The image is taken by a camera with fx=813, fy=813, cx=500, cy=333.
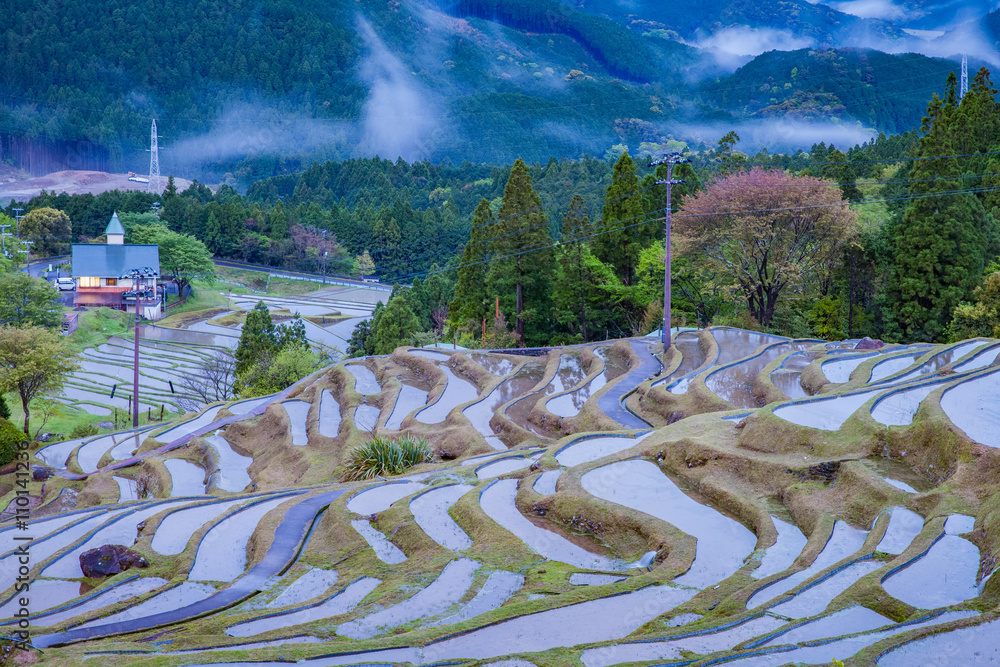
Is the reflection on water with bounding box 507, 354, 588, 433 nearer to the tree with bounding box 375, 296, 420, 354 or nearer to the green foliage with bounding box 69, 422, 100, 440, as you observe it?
the tree with bounding box 375, 296, 420, 354

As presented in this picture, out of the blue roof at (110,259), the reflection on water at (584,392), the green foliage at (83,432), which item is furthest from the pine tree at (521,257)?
the blue roof at (110,259)

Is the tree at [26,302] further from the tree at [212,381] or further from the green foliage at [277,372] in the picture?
the green foliage at [277,372]

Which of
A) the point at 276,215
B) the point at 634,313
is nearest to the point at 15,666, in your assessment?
the point at 634,313

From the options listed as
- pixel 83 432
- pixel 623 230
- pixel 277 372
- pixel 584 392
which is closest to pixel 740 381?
pixel 584 392

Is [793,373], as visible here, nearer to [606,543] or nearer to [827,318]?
[606,543]

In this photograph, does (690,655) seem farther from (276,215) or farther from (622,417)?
(276,215)

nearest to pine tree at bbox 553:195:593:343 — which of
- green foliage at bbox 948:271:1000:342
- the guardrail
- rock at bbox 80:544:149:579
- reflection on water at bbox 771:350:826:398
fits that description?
green foliage at bbox 948:271:1000:342
